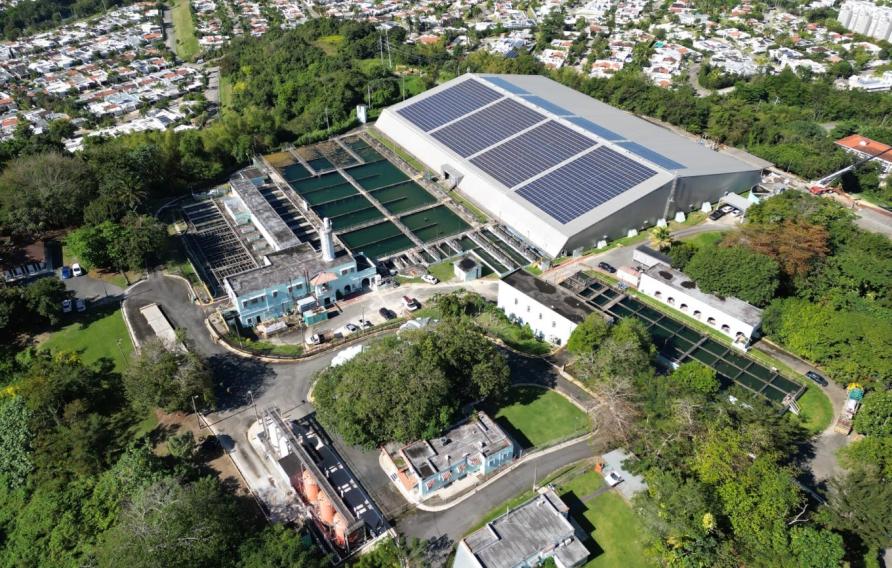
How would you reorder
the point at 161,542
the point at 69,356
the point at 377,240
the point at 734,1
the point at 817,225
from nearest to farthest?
the point at 161,542 < the point at 69,356 < the point at 817,225 < the point at 377,240 < the point at 734,1

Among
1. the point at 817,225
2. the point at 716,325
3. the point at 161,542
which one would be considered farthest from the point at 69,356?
the point at 817,225

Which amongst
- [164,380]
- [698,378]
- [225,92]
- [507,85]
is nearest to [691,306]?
[698,378]

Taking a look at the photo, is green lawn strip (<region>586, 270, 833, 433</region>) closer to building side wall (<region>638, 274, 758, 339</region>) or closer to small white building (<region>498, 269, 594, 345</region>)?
building side wall (<region>638, 274, 758, 339</region>)

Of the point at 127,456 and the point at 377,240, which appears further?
the point at 377,240

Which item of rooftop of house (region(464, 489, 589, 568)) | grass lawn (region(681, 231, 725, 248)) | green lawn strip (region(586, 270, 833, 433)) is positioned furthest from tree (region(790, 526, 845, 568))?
grass lawn (region(681, 231, 725, 248))

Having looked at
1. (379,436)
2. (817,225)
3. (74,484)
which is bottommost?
(74,484)

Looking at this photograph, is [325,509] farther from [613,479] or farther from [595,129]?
[595,129]

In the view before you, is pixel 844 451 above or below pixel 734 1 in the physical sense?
below

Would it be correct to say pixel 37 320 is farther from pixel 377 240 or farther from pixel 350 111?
pixel 350 111
